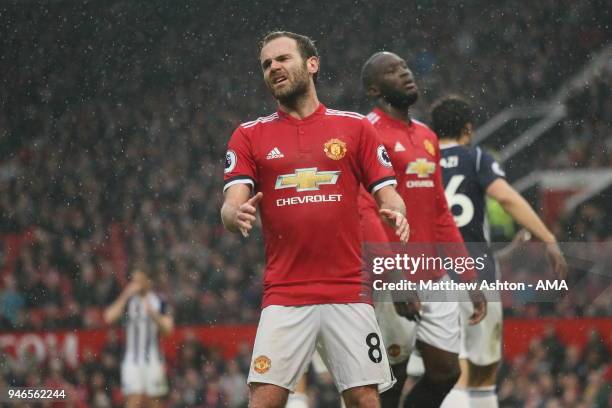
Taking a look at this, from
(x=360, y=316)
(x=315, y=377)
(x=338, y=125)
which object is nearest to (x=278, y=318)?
(x=360, y=316)

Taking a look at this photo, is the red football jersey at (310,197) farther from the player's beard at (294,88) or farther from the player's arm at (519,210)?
the player's arm at (519,210)

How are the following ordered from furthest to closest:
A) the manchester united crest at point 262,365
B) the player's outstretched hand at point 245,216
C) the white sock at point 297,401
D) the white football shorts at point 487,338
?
the white football shorts at point 487,338
the white sock at point 297,401
the manchester united crest at point 262,365
the player's outstretched hand at point 245,216

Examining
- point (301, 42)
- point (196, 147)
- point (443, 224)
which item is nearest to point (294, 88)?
point (301, 42)

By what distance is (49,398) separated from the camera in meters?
7.24

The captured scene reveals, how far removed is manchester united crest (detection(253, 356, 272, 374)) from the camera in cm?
Result: 475

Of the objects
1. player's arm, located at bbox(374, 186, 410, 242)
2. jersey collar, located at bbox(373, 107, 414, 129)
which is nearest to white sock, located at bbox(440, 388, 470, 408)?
jersey collar, located at bbox(373, 107, 414, 129)

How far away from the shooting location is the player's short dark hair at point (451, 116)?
23.6ft

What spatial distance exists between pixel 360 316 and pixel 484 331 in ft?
8.69

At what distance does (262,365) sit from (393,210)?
818 millimetres

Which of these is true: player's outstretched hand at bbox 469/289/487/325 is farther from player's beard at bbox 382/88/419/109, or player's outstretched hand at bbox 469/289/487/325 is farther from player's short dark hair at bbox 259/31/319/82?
player's short dark hair at bbox 259/31/319/82

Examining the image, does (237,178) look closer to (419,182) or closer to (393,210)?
(393,210)

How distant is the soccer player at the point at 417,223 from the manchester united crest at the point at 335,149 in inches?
52.6

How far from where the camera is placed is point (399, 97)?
6.29 meters

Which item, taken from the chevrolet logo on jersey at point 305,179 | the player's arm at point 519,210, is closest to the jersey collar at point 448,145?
the player's arm at point 519,210
